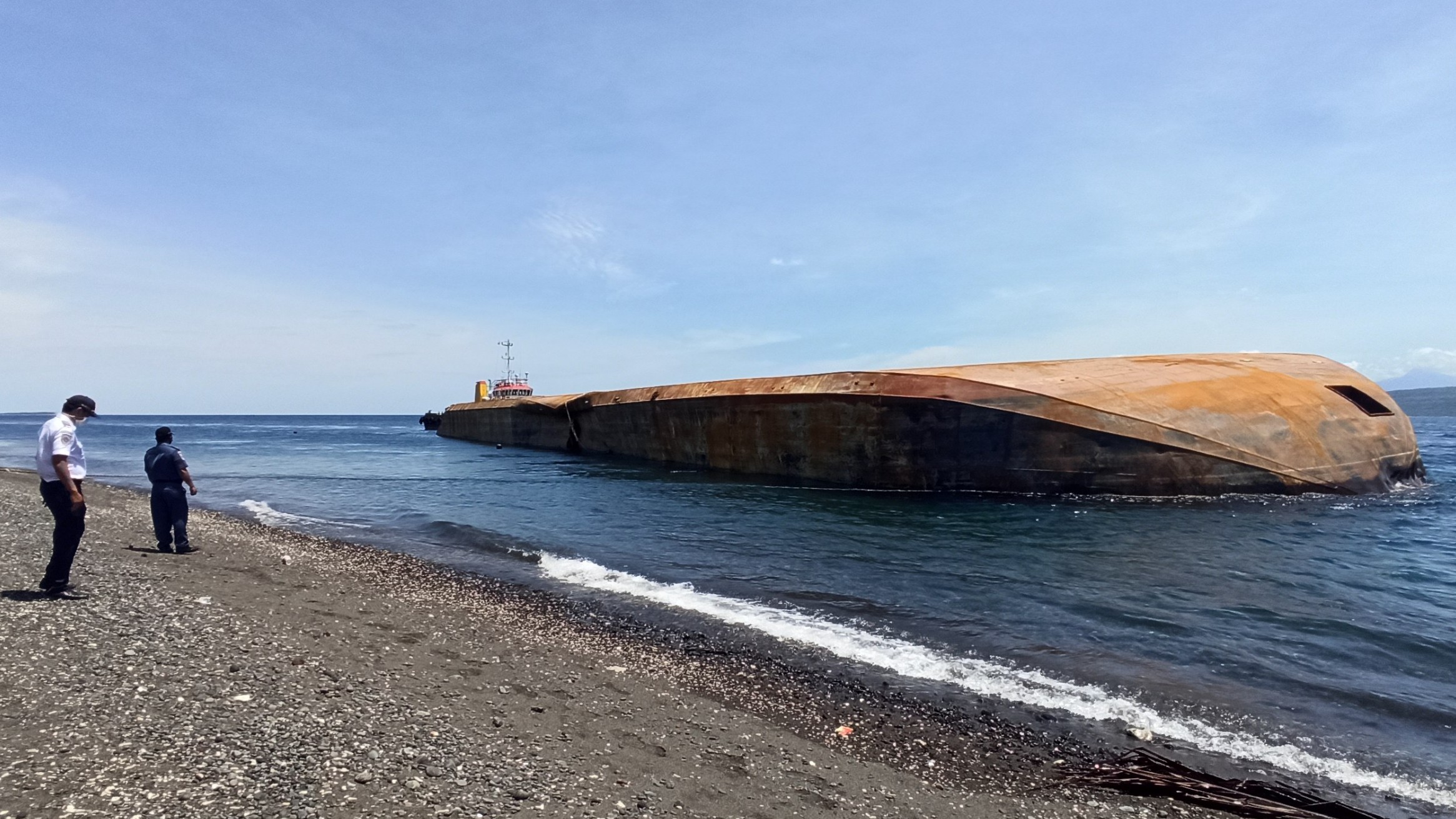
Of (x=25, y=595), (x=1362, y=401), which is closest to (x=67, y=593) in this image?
(x=25, y=595)

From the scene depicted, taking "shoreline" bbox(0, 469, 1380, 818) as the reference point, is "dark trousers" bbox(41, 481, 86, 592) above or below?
above

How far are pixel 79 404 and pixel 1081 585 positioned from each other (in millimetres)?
9870

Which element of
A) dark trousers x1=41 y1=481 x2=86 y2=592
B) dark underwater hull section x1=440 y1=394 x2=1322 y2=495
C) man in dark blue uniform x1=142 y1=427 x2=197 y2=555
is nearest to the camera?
dark trousers x1=41 y1=481 x2=86 y2=592

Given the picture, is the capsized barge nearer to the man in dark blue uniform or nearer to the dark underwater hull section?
the dark underwater hull section

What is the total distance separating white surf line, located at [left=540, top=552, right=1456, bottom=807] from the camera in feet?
13.6

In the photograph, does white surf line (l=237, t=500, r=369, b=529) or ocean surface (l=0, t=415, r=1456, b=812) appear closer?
ocean surface (l=0, t=415, r=1456, b=812)

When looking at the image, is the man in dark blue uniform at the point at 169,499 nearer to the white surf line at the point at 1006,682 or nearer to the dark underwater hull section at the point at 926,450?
the white surf line at the point at 1006,682

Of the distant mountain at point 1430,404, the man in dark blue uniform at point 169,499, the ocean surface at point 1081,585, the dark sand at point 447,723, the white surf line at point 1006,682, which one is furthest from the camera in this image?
the distant mountain at point 1430,404

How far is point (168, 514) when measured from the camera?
8.57 m

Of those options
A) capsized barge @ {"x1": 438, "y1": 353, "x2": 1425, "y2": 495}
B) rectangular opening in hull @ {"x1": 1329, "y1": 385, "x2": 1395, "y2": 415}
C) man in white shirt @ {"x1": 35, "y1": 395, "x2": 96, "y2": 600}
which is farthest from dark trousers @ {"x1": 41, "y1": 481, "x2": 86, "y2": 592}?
rectangular opening in hull @ {"x1": 1329, "y1": 385, "x2": 1395, "y2": 415}

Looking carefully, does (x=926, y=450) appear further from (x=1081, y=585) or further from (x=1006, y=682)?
(x=1006, y=682)

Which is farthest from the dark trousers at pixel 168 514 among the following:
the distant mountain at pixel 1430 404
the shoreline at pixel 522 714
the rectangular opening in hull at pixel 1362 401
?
the distant mountain at pixel 1430 404

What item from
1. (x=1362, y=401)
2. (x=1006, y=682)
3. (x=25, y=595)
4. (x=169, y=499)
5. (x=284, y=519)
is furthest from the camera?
(x=1362, y=401)

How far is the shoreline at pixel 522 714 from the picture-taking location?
3.16 meters
